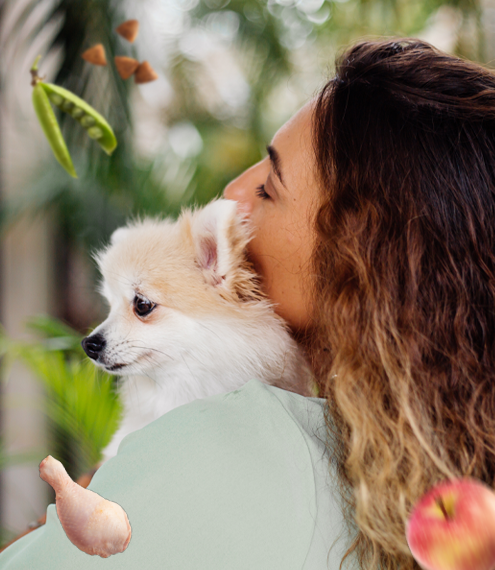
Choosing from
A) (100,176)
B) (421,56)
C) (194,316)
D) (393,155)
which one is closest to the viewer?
(393,155)

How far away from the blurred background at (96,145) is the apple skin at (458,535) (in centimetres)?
124

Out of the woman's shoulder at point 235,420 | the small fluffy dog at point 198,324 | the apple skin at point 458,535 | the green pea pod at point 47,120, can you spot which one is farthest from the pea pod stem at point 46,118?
the apple skin at point 458,535

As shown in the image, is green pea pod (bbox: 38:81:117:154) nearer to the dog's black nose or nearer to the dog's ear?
the dog's ear

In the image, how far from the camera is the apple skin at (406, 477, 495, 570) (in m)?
0.44

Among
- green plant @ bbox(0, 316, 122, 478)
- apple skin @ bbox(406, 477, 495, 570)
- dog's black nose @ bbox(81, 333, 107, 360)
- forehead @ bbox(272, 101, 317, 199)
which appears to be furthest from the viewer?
green plant @ bbox(0, 316, 122, 478)

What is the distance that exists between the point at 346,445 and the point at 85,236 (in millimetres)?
1840

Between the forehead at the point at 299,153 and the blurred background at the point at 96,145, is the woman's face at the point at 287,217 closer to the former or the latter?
the forehead at the point at 299,153

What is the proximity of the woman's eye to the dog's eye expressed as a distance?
0.32 m

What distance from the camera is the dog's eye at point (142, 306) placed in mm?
926

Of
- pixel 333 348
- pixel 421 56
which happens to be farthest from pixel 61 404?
pixel 421 56

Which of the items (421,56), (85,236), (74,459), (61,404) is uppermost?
(421,56)

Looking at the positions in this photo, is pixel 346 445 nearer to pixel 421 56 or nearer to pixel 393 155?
pixel 393 155

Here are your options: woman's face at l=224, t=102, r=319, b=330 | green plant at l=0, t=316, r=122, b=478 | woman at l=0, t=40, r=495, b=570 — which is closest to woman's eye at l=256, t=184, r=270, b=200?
woman's face at l=224, t=102, r=319, b=330

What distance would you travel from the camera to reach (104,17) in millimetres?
1618
